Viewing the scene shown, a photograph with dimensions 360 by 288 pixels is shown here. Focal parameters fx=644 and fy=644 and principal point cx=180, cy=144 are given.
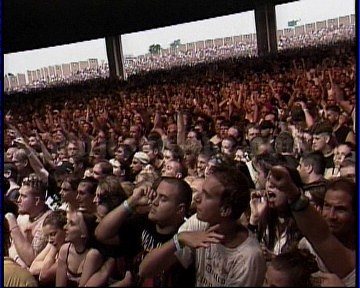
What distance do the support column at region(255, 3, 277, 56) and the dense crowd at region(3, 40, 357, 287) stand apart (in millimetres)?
44

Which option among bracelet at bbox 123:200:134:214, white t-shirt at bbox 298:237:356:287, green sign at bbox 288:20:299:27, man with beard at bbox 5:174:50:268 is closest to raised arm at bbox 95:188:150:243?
bracelet at bbox 123:200:134:214

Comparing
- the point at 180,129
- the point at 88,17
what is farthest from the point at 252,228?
the point at 88,17

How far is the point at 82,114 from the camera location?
2182 millimetres

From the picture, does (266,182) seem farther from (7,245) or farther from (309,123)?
(7,245)

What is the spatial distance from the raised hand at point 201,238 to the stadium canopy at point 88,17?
681 millimetres

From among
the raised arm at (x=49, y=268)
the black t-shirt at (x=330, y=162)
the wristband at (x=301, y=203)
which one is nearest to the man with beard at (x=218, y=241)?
the wristband at (x=301, y=203)

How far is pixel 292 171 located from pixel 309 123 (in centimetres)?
16

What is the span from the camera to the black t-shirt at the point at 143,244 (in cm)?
195

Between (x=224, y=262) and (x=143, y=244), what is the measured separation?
0.29 meters

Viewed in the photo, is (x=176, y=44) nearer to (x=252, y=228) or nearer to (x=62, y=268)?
(x=252, y=228)

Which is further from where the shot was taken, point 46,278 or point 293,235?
point 46,278

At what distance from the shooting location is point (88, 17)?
7.02 ft

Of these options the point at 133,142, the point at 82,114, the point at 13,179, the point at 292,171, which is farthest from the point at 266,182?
the point at 13,179

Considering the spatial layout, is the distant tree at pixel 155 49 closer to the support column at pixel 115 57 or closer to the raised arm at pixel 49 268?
the support column at pixel 115 57
